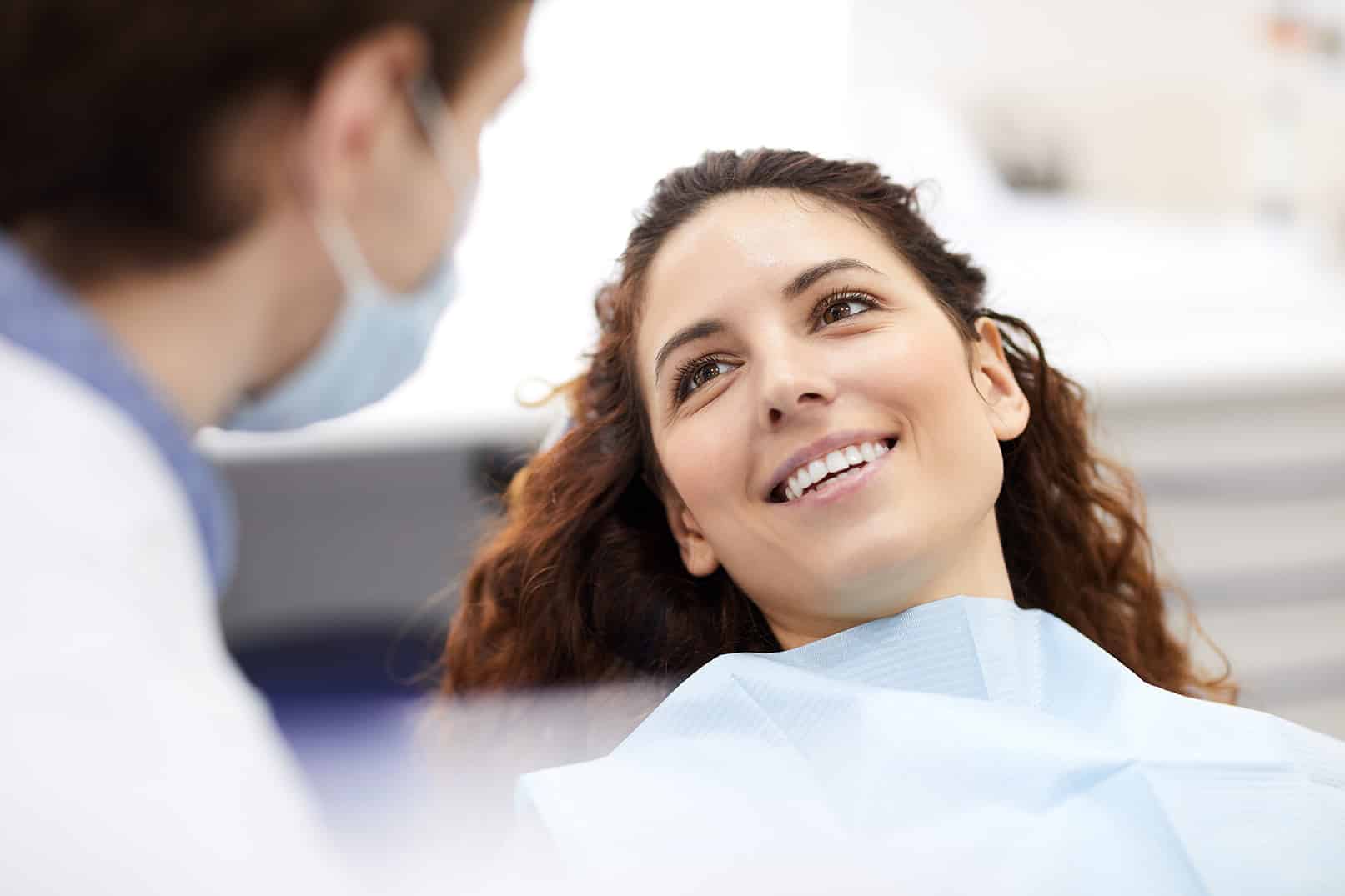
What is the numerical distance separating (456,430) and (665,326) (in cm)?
73

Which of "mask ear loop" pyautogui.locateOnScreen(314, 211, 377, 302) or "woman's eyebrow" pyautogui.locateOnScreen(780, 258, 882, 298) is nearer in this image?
"mask ear loop" pyautogui.locateOnScreen(314, 211, 377, 302)

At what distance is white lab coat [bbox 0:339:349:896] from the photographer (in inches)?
17.3

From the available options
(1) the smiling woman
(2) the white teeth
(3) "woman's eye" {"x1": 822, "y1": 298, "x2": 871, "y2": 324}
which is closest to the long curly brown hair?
(1) the smiling woman

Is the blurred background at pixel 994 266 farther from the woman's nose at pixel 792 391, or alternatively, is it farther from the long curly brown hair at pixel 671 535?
the woman's nose at pixel 792 391

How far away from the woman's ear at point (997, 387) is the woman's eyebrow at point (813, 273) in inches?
6.8

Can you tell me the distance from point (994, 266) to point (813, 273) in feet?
4.07

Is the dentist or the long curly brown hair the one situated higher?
the dentist

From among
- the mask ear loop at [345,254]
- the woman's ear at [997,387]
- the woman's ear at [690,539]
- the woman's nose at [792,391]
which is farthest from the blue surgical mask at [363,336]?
the woman's ear at [997,387]

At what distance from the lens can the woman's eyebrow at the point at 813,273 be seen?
3.22 ft

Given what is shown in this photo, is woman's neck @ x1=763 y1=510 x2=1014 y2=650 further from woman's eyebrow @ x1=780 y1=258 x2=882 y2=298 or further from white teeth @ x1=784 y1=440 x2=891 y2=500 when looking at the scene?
woman's eyebrow @ x1=780 y1=258 x2=882 y2=298

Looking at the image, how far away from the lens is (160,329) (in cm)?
55

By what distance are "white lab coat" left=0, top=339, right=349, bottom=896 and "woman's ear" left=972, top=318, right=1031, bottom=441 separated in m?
0.75

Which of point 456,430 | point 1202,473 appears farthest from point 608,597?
point 1202,473

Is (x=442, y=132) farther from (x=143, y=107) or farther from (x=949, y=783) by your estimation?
(x=949, y=783)
